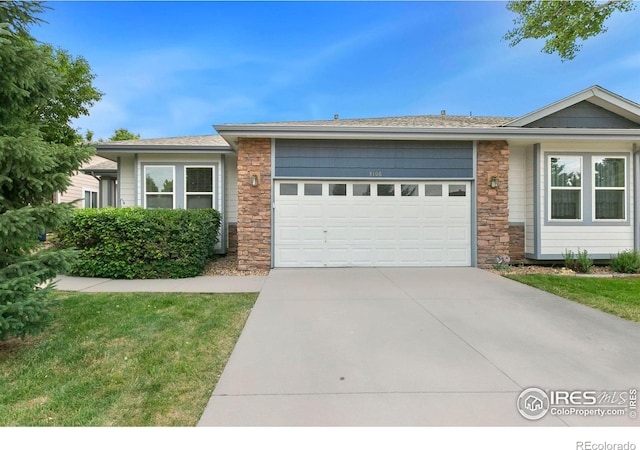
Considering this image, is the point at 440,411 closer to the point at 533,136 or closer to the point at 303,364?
the point at 303,364

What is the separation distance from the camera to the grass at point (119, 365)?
2.30m

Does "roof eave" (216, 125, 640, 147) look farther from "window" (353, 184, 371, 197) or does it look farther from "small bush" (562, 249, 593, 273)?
"small bush" (562, 249, 593, 273)

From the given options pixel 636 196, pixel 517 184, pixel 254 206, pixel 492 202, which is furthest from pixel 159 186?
pixel 636 196

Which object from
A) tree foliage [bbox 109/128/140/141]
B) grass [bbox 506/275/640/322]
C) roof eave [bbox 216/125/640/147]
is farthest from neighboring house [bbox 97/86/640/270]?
tree foliage [bbox 109/128/140/141]

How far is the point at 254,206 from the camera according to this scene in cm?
798

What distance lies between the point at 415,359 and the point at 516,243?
24.1 feet

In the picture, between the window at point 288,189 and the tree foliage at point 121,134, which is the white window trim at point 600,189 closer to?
the window at point 288,189

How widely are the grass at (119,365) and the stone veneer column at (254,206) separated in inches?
120

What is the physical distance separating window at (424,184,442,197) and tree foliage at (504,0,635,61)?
15.6 ft

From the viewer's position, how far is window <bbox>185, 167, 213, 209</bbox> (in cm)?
959

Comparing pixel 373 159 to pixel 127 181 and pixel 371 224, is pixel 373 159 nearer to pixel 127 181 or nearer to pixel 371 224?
pixel 371 224

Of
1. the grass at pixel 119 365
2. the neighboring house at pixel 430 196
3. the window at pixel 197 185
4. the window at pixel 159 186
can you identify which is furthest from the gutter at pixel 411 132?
the grass at pixel 119 365

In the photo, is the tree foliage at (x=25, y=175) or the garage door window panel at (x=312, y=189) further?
the garage door window panel at (x=312, y=189)

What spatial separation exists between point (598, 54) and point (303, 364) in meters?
13.0
